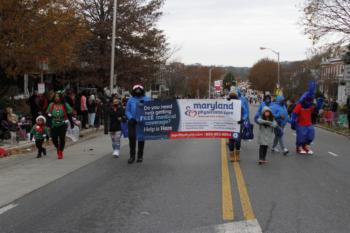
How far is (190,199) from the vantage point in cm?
720

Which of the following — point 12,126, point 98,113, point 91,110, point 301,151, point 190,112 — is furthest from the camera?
point 98,113

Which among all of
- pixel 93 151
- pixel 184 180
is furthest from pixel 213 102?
Answer: pixel 93 151

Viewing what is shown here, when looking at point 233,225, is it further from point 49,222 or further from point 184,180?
point 184,180

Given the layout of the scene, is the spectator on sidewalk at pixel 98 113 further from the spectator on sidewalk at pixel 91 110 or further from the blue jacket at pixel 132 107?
the blue jacket at pixel 132 107

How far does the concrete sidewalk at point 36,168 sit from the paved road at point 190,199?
263 mm

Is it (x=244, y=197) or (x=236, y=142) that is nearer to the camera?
(x=244, y=197)

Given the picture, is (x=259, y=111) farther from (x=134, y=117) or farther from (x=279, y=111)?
(x=134, y=117)

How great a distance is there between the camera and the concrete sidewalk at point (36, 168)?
8.23 metres

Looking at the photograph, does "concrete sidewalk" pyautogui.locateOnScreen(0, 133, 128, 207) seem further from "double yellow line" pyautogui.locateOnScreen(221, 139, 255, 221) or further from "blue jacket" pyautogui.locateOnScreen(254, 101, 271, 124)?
"blue jacket" pyautogui.locateOnScreen(254, 101, 271, 124)

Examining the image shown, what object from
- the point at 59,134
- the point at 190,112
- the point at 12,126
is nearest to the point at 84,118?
the point at 12,126

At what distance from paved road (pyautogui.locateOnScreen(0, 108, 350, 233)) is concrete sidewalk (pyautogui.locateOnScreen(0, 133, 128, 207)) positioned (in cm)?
26

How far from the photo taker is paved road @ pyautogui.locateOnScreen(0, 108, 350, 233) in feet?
19.3

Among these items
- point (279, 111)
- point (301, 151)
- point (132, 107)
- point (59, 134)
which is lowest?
point (301, 151)

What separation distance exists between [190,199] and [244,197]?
0.85m
